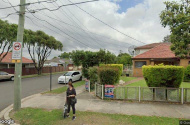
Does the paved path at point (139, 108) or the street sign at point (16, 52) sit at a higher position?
the street sign at point (16, 52)

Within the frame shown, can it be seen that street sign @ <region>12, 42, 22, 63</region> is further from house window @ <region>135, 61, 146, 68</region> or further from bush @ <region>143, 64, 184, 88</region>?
house window @ <region>135, 61, 146, 68</region>

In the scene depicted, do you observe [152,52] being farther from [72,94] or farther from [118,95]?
[72,94]

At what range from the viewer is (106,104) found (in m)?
6.52

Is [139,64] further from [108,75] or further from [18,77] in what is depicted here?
[18,77]

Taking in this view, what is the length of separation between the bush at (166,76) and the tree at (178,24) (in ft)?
3.09

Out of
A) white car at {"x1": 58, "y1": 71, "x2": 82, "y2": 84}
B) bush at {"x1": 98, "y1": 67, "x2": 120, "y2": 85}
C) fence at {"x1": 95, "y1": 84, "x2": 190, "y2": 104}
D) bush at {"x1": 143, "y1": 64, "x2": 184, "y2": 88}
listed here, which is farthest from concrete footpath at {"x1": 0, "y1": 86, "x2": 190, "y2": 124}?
white car at {"x1": 58, "y1": 71, "x2": 82, "y2": 84}

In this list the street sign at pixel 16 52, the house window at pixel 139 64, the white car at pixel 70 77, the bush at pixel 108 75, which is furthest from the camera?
the house window at pixel 139 64

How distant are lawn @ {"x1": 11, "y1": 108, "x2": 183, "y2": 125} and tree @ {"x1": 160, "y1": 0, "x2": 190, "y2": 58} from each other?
3948 mm

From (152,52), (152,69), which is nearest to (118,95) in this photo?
(152,69)

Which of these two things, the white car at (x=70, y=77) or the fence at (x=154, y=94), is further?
the white car at (x=70, y=77)

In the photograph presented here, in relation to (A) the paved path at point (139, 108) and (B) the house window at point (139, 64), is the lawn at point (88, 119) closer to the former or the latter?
(A) the paved path at point (139, 108)

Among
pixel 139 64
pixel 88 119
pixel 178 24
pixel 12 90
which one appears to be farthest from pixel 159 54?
pixel 12 90

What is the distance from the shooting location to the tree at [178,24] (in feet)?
20.2

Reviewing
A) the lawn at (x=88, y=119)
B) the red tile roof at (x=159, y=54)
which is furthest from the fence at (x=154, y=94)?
the red tile roof at (x=159, y=54)
